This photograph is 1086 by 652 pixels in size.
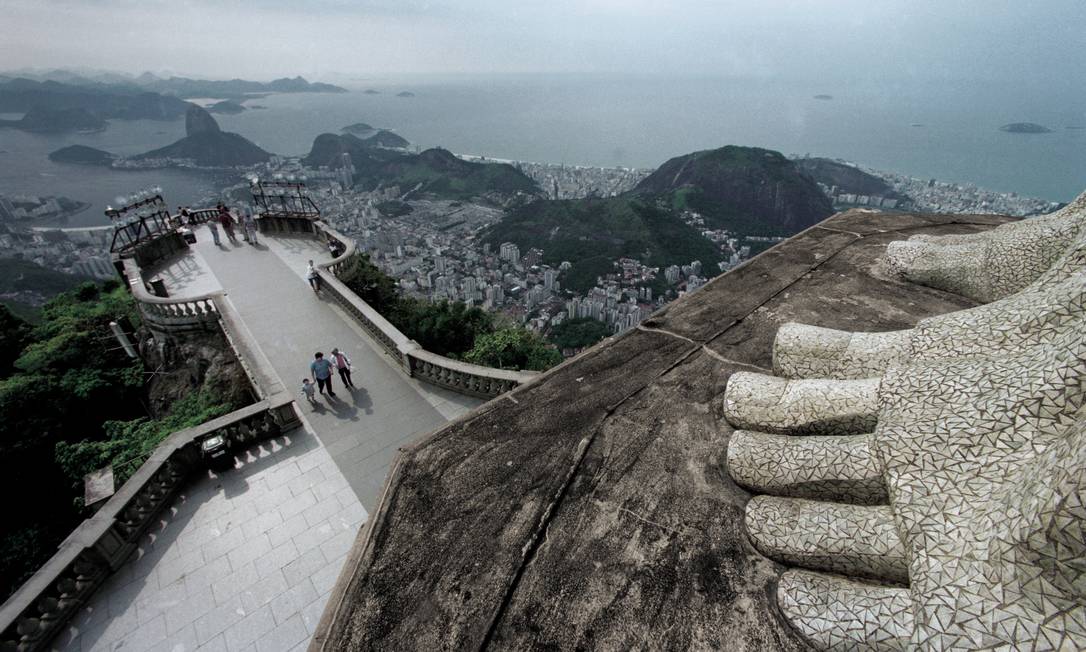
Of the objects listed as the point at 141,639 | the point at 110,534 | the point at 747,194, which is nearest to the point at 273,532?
the point at 141,639

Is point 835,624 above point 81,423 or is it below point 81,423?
above

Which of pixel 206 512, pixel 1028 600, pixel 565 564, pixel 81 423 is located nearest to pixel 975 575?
pixel 1028 600

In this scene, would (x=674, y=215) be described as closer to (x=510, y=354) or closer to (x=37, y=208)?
(x=510, y=354)

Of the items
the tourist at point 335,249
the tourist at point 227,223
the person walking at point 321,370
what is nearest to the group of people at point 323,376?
the person walking at point 321,370

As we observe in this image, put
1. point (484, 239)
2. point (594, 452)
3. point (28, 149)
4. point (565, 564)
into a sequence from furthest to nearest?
point (28, 149) < point (484, 239) < point (594, 452) < point (565, 564)

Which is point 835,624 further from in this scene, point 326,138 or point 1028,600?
point 326,138

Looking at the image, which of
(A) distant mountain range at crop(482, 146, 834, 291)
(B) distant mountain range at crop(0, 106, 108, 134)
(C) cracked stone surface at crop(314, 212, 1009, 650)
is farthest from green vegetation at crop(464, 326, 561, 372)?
(B) distant mountain range at crop(0, 106, 108, 134)
